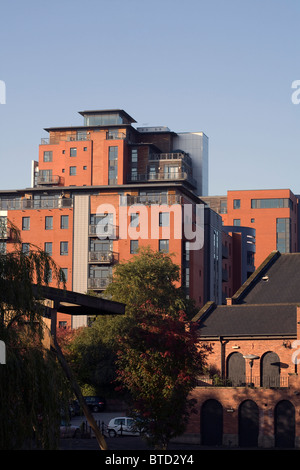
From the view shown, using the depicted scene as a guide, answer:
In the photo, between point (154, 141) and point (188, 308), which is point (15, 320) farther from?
point (154, 141)

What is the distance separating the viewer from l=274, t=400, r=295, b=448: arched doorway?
54300mm

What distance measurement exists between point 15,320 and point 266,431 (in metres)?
28.0

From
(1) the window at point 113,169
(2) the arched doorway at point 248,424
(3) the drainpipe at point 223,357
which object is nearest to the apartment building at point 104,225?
(1) the window at point 113,169

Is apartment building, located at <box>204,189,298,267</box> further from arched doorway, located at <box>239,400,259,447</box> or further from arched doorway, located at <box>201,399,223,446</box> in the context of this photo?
arched doorway, located at <box>239,400,259,447</box>

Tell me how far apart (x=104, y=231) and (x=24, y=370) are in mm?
82371

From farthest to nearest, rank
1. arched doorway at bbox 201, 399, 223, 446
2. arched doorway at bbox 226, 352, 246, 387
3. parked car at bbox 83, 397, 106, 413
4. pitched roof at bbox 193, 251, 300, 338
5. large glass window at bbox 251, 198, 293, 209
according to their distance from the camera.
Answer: large glass window at bbox 251, 198, 293, 209
parked car at bbox 83, 397, 106, 413
pitched roof at bbox 193, 251, 300, 338
arched doorway at bbox 226, 352, 246, 387
arched doorway at bbox 201, 399, 223, 446

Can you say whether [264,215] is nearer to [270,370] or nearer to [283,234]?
[283,234]

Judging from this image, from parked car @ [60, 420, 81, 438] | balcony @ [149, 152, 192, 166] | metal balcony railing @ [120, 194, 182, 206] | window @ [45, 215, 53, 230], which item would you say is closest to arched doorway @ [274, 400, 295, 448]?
parked car @ [60, 420, 81, 438]

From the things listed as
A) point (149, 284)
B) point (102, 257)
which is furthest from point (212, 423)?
point (102, 257)

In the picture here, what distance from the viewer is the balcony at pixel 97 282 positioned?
365 ft

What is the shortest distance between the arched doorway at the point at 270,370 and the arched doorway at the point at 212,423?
13.7ft

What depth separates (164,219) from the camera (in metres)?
109

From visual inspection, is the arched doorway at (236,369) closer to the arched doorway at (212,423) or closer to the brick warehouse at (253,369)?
the brick warehouse at (253,369)

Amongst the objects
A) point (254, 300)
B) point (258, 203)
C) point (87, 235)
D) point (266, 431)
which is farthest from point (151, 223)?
point (258, 203)
